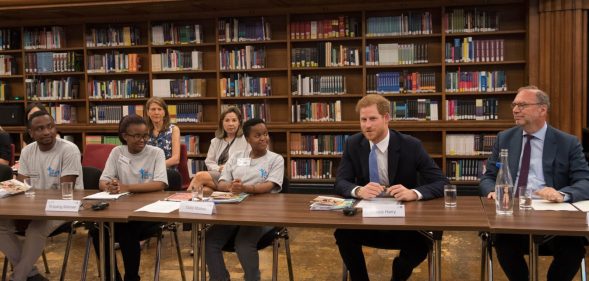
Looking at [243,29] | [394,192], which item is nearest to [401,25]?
[243,29]

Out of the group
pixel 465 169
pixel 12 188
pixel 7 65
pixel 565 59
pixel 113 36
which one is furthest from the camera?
pixel 7 65

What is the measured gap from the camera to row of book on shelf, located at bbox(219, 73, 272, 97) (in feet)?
24.1

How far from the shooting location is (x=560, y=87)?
628 cm

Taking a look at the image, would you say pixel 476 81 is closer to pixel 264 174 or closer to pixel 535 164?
pixel 535 164

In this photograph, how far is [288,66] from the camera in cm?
716

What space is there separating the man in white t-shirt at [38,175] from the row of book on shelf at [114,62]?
3665mm

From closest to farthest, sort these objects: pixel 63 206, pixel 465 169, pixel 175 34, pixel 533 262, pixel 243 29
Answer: pixel 533 262
pixel 63 206
pixel 465 169
pixel 243 29
pixel 175 34

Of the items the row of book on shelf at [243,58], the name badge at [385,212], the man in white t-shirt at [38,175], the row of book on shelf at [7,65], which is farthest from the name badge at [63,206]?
the row of book on shelf at [7,65]

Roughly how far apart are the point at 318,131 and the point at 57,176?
369 cm

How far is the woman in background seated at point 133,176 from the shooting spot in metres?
3.58

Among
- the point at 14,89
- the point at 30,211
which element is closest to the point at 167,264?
the point at 30,211

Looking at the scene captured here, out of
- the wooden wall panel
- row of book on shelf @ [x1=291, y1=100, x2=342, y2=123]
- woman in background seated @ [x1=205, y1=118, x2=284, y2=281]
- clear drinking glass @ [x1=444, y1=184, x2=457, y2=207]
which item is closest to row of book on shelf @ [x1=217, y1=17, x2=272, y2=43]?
row of book on shelf @ [x1=291, y1=100, x2=342, y2=123]

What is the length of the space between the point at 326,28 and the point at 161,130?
252 cm

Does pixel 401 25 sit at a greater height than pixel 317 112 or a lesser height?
greater
